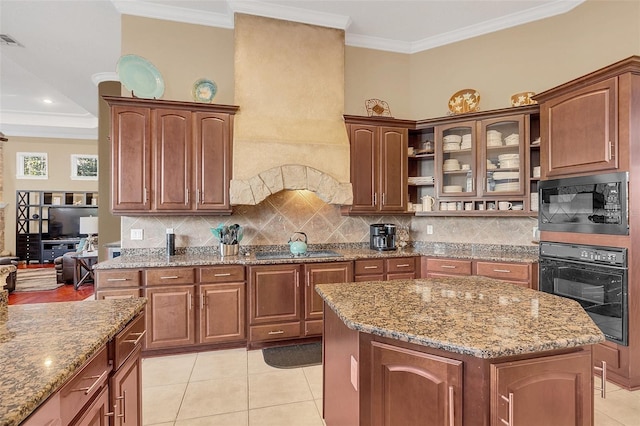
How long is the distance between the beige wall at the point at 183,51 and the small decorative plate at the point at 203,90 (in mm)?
126

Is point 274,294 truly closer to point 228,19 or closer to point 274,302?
point 274,302

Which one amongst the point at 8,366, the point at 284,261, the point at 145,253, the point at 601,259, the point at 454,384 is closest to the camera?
the point at 8,366

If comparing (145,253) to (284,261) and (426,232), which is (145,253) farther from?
(426,232)

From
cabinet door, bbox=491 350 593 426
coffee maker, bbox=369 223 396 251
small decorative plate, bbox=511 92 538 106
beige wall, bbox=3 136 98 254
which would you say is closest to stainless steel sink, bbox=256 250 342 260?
coffee maker, bbox=369 223 396 251

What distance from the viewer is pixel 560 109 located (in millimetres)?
2846

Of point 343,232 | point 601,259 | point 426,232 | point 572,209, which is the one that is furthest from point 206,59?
point 601,259

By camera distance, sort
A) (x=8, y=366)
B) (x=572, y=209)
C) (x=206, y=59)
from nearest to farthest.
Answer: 1. (x=8, y=366)
2. (x=572, y=209)
3. (x=206, y=59)

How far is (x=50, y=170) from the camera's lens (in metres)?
8.83

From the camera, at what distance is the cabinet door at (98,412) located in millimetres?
1097

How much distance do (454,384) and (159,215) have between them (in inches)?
122

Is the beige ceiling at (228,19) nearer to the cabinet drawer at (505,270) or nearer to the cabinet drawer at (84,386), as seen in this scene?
the cabinet drawer at (505,270)

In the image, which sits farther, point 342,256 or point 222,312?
point 342,256

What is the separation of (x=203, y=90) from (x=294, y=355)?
9.58 ft

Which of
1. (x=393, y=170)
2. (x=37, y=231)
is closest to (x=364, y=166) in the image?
(x=393, y=170)
